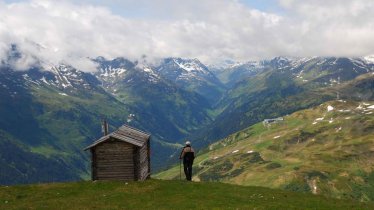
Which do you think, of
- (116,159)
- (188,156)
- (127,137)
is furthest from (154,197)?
(127,137)

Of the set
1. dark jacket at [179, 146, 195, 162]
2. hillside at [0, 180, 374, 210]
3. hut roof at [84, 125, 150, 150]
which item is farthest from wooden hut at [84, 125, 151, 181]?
dark jacket at [179, 146, 195, 162]

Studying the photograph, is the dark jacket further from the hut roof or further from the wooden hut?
the hut roof

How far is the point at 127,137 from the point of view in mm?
61094

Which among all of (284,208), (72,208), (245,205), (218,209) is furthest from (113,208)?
(284,208)

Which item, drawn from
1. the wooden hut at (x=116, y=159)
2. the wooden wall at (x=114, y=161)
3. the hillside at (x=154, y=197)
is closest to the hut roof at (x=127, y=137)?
the wooden hut at (x=116, y=159)

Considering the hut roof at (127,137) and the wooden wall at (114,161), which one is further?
the wooden wall at (114,161)

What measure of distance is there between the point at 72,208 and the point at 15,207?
20.4 feet

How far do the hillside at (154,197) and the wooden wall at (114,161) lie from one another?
250cm

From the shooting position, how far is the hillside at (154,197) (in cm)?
4434

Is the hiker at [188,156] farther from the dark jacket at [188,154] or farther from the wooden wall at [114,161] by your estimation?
the wooden wall at [114,161]

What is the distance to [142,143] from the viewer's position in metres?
60.9

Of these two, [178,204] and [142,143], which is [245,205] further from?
[142,143]

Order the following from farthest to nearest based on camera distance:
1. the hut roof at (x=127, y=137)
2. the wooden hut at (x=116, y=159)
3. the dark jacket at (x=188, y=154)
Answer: the wooden hut at (x=116, y=159)
the hut roof at (x=127, y=137)
the dark jacket at (x=188, y=154)

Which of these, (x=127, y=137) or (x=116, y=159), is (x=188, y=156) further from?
(x=116, y=159)
